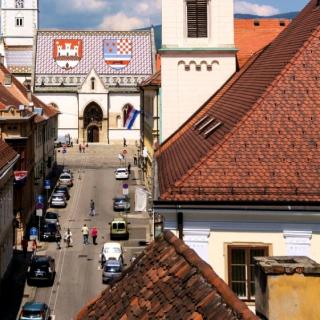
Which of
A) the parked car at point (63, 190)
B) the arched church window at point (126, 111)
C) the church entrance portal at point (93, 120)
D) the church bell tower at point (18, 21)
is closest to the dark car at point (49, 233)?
the parked car at point (63, 190)

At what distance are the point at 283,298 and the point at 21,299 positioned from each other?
22.3 meters

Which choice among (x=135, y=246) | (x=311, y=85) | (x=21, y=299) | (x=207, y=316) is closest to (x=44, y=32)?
(x=135, y=246)

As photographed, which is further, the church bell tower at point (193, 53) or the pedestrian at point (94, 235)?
the pedestrian at point (94, 235)

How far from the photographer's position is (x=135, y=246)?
3662 centimetres

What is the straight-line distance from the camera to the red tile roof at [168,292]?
6.76 meters

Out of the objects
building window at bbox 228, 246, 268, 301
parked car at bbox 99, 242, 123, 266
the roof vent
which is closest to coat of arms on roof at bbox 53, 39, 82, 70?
parked car at bbox 99, 242, 123, 266

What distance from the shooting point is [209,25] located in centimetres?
2128

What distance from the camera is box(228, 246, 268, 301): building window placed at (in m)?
12.2

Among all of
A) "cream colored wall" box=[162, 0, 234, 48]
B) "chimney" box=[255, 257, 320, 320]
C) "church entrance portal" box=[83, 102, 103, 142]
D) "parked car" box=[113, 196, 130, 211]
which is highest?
"church entrance portal" box=[83, 102, 103, 142]

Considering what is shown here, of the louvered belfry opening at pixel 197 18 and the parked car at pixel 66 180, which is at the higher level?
the louvered belfry opening at pixel 197 18

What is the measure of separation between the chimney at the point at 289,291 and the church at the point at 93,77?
80.7 metres

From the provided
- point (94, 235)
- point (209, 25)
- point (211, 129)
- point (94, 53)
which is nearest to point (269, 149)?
point (211, 129)

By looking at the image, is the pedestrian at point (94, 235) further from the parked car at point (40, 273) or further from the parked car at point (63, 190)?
the parked car at point (63, 190)

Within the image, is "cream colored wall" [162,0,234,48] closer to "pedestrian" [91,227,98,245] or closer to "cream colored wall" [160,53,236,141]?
"cream colored wall" [160,53,236,141]
